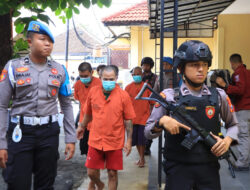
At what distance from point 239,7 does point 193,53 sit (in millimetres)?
7597

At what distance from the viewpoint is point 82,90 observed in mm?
5973

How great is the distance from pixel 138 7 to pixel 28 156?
1244 centimetres

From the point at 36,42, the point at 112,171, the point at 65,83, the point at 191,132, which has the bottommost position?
the point at 112,171

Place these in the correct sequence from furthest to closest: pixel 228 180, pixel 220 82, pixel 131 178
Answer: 1. pixel 131 178
2. pixel 228 180
3. pixel 220 82

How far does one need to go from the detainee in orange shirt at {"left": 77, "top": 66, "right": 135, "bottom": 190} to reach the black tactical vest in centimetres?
171

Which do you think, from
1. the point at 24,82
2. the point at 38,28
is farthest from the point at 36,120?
the point at 38,28

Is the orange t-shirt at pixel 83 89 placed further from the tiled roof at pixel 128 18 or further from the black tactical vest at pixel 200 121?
the tiled roof at pixel 128 18

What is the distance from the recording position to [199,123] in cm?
263

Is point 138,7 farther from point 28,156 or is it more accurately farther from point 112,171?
point 28,156

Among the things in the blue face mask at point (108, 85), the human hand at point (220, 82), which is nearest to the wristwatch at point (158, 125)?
the blue face mask at point (108, 85)

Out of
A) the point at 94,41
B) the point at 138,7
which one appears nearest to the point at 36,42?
the point at 138,7

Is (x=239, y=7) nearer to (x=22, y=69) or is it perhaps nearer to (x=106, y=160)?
(x=106, y=160)

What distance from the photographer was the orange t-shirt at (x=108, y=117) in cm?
428

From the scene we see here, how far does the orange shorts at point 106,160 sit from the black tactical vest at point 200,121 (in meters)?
1.71
